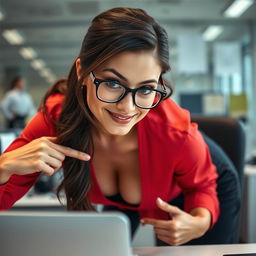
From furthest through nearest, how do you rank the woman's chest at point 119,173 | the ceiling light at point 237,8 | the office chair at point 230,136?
the ceiling light at point 237,8, the office chair at point 230,136, the woman's chest at point 119,173

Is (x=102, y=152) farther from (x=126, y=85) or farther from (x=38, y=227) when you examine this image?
(x=38, y=227)

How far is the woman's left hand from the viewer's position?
980 mm

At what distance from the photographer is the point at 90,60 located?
2.91 ft

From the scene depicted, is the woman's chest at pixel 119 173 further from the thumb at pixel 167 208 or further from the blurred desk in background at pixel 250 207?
the blurred desk in background at pixel 250 207

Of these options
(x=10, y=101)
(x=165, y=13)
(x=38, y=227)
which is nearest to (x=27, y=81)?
(x=10, y=101)

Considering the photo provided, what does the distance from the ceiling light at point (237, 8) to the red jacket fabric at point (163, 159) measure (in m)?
5.32

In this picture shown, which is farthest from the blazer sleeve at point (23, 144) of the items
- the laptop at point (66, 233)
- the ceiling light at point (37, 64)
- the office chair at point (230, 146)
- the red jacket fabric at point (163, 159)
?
the ceiling light at point (37, 64)

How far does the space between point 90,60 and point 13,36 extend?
7328 mm

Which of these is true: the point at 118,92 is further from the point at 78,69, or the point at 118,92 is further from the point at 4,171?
the point at 4,171

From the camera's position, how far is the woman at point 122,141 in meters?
0.86

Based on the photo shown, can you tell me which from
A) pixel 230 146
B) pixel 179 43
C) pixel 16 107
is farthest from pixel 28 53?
pixel 230 146

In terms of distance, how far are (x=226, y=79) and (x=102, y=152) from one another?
7585 mm

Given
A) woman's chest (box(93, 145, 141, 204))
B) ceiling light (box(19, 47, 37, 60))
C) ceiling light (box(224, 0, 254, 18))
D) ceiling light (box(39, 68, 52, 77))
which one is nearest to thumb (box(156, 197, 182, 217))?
woman's chest (box(93, 145, 141, 204))

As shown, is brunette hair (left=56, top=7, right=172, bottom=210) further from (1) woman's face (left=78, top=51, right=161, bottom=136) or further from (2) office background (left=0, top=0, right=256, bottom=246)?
(2) office background (left=0, top=0, right=256, bottom=246)
